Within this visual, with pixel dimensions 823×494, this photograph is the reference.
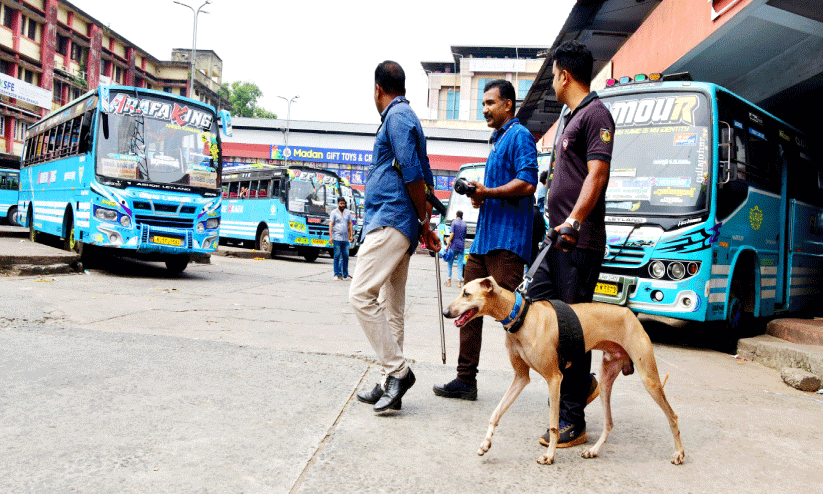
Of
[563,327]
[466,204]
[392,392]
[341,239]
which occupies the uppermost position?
[466,204]

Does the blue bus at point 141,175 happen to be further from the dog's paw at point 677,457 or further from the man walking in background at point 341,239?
the dog's paw at point 677,457

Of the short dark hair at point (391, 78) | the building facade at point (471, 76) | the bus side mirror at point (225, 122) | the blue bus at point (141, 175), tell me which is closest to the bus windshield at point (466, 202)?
the bus side mirror at point (225, 122)

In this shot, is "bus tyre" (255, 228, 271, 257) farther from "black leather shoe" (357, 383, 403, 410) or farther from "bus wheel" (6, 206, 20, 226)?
"black leather shoe" (357, 383, 403, 410)

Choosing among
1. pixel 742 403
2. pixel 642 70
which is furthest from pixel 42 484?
pixel 642 70

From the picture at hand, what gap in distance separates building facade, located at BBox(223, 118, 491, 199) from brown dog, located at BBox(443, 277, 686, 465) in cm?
5174

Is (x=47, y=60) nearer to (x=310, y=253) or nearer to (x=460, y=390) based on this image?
(x=310, y=253)

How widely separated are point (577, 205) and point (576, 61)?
86cm

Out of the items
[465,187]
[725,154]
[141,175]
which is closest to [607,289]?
[725,154]

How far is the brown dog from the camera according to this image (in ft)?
9.68

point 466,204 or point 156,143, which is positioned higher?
point 156,143

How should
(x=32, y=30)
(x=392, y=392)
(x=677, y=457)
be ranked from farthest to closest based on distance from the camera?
(x=32, y=30)
(x=392, y=392)
(x=677, y=457)

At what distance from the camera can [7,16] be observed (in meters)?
34.6

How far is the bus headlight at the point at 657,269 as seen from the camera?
689cm

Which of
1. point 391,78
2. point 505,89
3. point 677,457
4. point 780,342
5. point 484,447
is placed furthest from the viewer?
point 780,342
